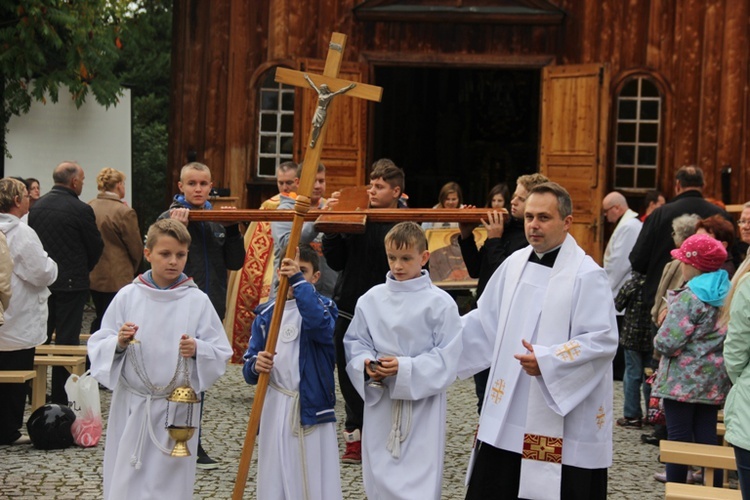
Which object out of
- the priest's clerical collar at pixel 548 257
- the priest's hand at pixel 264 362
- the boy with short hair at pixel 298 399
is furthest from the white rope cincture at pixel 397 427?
the priest's clerical collar at pixel 548 257

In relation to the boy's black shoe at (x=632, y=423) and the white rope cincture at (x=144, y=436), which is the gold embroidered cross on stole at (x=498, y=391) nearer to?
the white rope cincture at (x=144, y=436)

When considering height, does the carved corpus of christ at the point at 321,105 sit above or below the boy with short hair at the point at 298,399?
above

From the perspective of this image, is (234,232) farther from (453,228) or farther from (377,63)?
(377,63)

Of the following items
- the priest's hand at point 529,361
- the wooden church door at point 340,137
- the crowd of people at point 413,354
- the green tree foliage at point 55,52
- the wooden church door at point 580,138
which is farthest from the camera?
the wooden church door at point 340,137

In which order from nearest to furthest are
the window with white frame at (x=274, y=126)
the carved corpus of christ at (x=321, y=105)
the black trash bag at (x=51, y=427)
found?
the carved corpus of christ at (x=321, y=105)
the black trash bag at (x=51, y=427)
the window with white frame at (x=274, y=126)

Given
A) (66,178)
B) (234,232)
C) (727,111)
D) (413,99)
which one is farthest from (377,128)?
(234,232)

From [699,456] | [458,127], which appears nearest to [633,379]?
[699,456]

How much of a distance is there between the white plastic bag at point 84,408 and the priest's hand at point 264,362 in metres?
2.70

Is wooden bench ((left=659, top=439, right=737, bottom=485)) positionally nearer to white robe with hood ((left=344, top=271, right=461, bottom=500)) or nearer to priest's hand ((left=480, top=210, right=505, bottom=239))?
white robe with hood ((left=344, top=271, right=461, bottom=500))

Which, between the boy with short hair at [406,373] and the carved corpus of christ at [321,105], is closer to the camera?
the boy with short hair at [406,373]

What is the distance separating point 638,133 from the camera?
15.6 metres

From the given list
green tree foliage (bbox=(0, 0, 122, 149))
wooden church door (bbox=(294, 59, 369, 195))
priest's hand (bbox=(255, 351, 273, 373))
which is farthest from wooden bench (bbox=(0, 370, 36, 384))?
wooden church door (bbox=(294, 59, 369, 195))

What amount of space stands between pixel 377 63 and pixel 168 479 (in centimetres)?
1023

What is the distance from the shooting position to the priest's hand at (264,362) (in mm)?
6152
